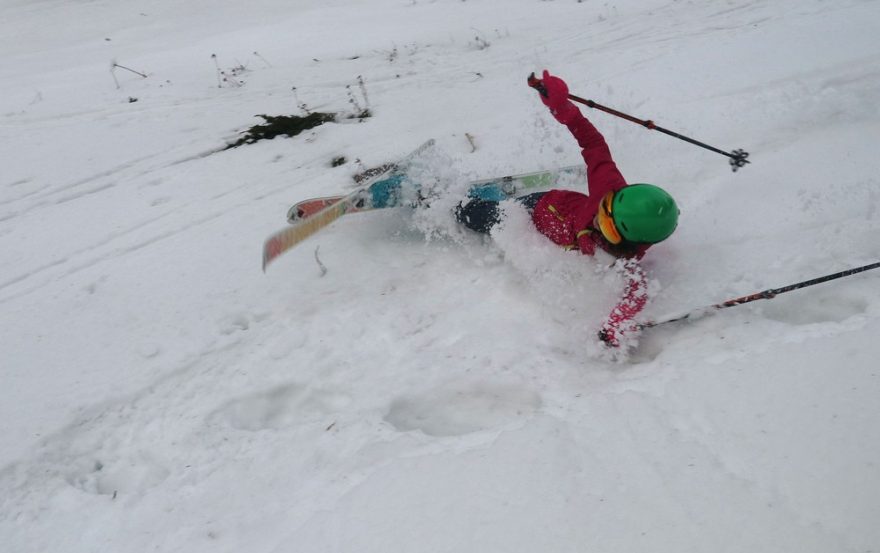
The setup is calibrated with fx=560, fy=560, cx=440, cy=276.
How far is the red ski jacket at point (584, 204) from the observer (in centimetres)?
333

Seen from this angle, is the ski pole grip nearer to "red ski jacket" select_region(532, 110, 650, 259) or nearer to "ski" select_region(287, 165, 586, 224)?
"red ski jacket" select_region(532, 110, 650, 259)

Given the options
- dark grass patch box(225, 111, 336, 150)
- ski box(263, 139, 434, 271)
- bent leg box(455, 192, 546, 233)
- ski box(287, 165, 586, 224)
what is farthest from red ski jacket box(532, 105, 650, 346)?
dark grass patch box(225, 111, 336, 150)

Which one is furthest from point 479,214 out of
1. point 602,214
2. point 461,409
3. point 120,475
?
point 120,475

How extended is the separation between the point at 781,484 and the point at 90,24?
12.0m

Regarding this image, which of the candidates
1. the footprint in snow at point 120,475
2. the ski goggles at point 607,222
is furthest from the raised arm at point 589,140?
the footprint in snow at point 120,475

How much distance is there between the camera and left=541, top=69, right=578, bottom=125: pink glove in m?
3.51

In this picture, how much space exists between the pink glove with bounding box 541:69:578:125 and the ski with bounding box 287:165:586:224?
2.51 feet

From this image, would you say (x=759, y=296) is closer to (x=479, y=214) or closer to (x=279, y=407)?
(x=479, y=214)

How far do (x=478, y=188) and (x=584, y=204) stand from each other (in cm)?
101

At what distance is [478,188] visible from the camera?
4.30 metres

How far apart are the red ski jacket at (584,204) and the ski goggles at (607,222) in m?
0.14

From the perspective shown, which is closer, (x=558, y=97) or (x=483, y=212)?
(x=558, y=97)

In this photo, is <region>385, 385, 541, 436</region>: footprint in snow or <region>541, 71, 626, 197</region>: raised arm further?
<region>541, 71, 626, 197</region>: raised arm

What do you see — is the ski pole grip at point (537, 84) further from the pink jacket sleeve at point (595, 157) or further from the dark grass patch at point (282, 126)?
the dark grass patch at point (282, 126)
